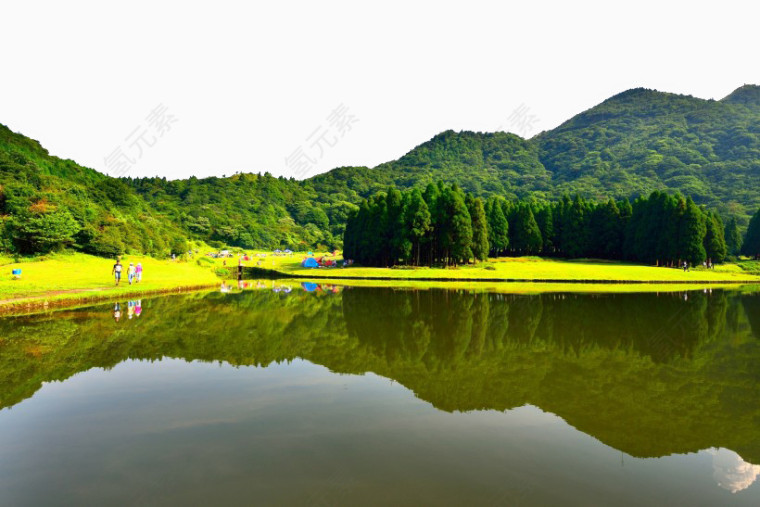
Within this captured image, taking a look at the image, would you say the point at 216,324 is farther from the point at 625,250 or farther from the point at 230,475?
the point at 625,250

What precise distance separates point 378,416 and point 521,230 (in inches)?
2989

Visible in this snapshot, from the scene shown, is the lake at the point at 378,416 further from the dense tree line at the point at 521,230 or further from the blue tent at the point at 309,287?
the dense tree line at the point at 521,230

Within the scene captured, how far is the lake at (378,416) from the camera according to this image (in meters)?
5.38

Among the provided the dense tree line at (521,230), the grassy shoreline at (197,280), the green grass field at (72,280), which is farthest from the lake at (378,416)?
the dense tree line at (521,230)

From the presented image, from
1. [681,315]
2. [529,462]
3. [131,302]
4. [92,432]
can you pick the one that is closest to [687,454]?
[529,462]

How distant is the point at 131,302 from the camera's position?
23969 mm

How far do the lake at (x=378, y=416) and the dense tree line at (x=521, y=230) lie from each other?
42.0 meters

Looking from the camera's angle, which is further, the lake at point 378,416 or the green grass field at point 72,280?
the green grass field at point 72,280

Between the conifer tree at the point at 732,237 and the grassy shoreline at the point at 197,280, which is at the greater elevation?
the conifer tree at the point at 732,237

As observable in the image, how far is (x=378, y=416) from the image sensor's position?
7652 mm

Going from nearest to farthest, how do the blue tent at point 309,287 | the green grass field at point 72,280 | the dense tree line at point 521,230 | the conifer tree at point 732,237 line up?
the green grass field at point 72,280, the blue tent at point 309,287, the dense tree line at point 521,230, the conifer tree at point 732,237

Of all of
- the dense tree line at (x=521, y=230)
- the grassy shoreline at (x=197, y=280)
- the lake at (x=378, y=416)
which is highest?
the dense tree line at (x=521, y=230)

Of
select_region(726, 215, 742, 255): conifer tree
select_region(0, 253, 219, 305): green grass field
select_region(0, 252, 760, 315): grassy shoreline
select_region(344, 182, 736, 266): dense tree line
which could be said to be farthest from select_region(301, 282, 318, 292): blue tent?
select_region(726, 215, 742, 255): conifer tree

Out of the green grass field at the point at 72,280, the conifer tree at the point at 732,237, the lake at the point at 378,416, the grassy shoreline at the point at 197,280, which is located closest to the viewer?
the lake at the point at 378,416
